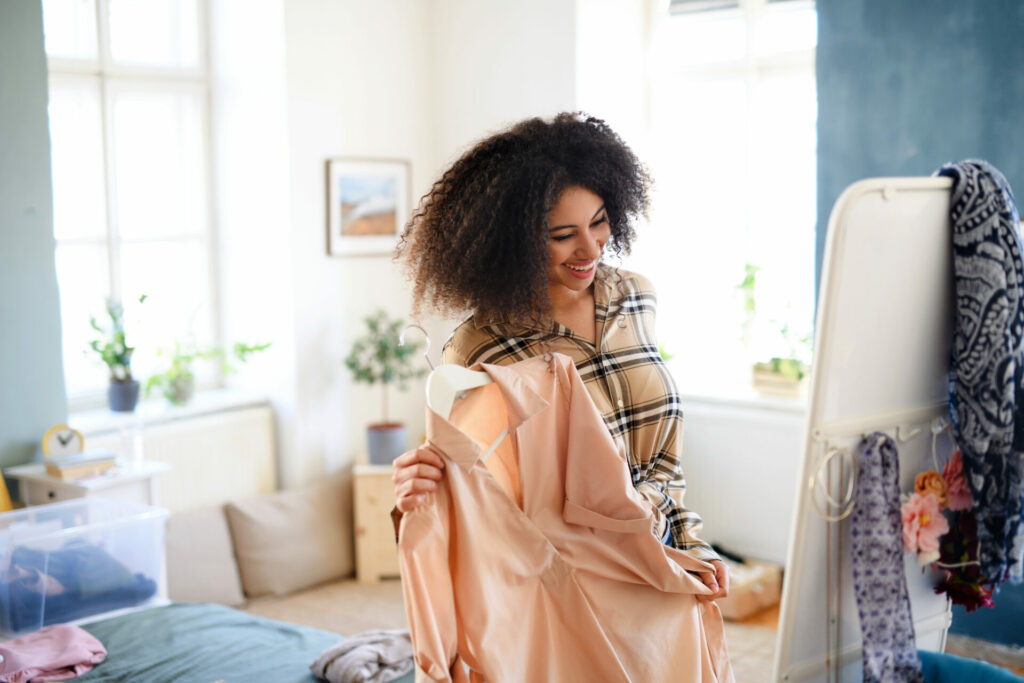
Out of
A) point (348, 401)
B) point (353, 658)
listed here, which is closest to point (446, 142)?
point (348, 401)

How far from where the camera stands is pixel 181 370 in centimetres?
451

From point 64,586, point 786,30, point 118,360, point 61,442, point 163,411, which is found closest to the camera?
point 64,586

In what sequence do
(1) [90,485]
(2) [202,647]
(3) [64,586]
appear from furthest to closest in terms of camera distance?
(1) [90,485] < (3) [64,586] < (2) [202,647]

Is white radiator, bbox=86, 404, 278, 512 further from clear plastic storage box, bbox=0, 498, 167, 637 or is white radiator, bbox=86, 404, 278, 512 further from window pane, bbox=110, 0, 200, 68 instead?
window pane, bbox=110, 0, 200, 68

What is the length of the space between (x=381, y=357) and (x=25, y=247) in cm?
163

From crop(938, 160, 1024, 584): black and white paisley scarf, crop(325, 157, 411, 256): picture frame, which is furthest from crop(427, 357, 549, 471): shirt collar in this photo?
crop(325, 157, 411, 256): picture frame

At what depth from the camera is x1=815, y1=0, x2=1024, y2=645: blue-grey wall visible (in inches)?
136

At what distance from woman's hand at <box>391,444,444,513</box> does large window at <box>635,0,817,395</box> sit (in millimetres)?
3050

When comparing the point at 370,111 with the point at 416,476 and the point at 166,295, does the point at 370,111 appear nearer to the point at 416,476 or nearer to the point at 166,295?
the point at 166,295

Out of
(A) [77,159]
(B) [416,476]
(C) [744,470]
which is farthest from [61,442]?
(C) [744,470]

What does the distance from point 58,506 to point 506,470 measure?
6.38 feet

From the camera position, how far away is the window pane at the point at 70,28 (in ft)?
14.0

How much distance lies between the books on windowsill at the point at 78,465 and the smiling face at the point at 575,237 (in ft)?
7.51

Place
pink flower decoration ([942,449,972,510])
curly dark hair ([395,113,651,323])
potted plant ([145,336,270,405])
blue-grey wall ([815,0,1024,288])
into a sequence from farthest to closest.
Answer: potted plant ([145,336,270,405]) → blue-grey wall ([815,0,1024,288]) → pink flower decoration ([942,449,972,510]) → curly dark hair ([395,113,651,323])
